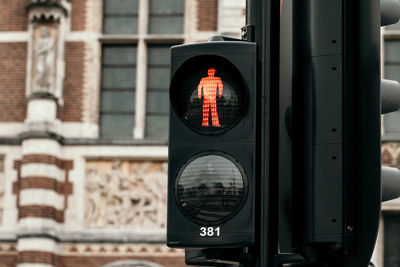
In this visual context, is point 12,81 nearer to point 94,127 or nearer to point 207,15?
point 94,127

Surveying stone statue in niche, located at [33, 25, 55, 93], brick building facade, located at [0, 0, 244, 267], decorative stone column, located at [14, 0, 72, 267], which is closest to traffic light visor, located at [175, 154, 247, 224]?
brick building facade, located at [0, 0, 244, 267]

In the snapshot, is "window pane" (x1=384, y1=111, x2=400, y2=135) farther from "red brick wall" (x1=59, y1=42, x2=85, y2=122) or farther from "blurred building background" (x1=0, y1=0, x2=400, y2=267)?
"red brick wall" (x1=59, y1=42, x2=85, y2=122)

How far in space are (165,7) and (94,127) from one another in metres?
2.16

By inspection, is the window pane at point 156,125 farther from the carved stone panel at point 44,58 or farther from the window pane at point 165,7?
the window pane at point 165,7

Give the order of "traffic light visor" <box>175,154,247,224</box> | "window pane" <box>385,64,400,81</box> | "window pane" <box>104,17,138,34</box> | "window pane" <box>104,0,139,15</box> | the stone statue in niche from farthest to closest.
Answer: "window pane" <box>104,0,139,15</box>, "window pane" <box>104,17,138,34</box>, "window pane" <box>385,64,400,81</box>, the stone statue in niche, "traffic light visor" <box>175,154,247,224</box>

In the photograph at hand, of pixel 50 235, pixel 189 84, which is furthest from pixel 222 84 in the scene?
pixel 50 235

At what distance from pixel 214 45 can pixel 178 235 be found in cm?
48

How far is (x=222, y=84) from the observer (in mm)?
2482

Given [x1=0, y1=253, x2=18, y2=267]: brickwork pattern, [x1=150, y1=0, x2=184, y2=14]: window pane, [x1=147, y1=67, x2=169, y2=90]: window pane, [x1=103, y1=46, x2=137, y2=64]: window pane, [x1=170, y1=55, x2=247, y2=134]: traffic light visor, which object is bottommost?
[x1=0, y1=253, x2=18, y2=267]: brickwork pattern

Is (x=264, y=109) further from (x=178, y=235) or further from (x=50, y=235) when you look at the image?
(x=50, y=235)

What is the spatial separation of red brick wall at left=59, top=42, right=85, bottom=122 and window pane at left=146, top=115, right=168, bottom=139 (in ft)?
3.40

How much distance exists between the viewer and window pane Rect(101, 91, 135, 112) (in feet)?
50.5

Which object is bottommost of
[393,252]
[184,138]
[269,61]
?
[393,252]

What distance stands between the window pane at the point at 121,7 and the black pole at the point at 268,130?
1314 cm
